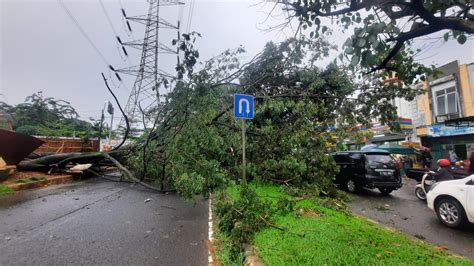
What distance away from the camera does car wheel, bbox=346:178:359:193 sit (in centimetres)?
1199

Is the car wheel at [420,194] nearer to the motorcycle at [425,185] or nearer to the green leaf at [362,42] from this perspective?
the motorcycle at [425,185]

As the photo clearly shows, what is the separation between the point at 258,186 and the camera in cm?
912

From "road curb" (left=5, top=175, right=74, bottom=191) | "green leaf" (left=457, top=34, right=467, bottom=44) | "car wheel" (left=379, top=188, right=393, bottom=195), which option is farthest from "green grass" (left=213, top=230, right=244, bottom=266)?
"car wheel" (left=379, top=188, right=393, bottom=195)

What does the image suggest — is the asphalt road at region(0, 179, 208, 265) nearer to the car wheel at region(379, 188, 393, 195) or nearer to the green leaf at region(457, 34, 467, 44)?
the green leaf at region(457, 34, 467, 44)

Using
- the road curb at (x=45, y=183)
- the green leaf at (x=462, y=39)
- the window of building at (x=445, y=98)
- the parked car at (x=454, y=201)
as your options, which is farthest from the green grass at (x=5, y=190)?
the window of building at (x=445, y=98)

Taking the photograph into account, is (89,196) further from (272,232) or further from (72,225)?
(272,232)

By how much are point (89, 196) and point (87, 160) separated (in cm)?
547

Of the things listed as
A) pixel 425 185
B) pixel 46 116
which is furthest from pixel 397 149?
pixel 46 116

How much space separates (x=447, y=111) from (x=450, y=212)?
1498 cm

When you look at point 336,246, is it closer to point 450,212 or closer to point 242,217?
point 242,217

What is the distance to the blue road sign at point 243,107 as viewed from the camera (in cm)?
643

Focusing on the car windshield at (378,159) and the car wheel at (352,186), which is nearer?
the car windshield at (378,159)

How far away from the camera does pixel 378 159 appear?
11578 millimetres

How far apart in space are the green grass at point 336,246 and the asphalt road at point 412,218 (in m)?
1.34
